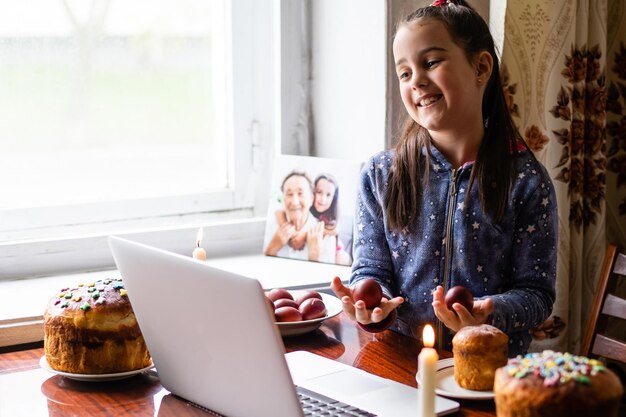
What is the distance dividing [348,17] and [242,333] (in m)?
1.36

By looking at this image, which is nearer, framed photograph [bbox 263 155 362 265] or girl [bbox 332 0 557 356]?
girl [bbox 332 0 557 356]

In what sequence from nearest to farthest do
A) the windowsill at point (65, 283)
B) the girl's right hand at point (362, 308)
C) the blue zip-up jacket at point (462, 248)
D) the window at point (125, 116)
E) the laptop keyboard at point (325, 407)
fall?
the laptop keyboard at point (325, 407) < the girl's right hand at point (362, 308) < the blue zip-up jacket at point (462, 248) < the windowsill at point (65, 283) < the window at point (125, 116)

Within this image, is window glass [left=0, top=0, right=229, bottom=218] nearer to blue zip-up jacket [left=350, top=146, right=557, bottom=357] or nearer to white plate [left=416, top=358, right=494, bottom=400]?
blue zip-up jacket [left=350, top=146, right=557, bottom=357]

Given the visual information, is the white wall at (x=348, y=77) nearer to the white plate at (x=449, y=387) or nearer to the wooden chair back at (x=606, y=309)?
the wooden chair back at (x=606, y=309)

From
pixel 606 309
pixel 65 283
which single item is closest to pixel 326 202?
pixel 65 283

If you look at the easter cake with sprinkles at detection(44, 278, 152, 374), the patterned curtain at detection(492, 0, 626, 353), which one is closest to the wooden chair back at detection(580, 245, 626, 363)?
the patterned curtain at detection(492, 0, 626, 353)

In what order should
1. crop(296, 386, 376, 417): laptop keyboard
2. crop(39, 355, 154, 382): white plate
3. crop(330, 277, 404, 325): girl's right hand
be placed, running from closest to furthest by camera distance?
crop(296, 386, 376, 417): laptop keyboard, crop(39, 355, 154, 382): white plate, crop(330, 277, 404, 325): girl's right hand

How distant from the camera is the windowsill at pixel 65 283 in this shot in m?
1.90

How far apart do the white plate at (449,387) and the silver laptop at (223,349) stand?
2 centimetres

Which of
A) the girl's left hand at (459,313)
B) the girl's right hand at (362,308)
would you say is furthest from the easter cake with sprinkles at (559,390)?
the girl's right hand at (362,308)

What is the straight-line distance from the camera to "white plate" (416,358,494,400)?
1364 mm

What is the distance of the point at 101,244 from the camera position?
2.37m

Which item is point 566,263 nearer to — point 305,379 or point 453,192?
point 453,192

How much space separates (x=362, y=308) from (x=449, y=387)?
10.6 inches
